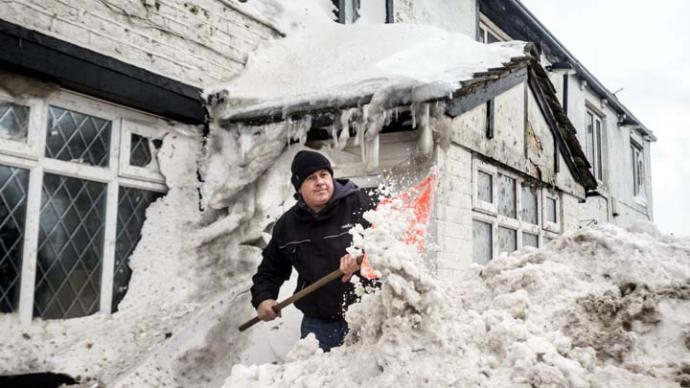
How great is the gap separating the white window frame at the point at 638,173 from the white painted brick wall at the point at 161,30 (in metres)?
15.5

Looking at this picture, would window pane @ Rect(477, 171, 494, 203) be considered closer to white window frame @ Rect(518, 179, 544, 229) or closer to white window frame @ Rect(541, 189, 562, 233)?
white window frame @ Rect(518, 179, 544, 229)

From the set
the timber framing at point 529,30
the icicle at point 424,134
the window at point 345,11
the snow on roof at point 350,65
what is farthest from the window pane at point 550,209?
the timber framing at point 529,30

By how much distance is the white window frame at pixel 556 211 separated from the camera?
874cm

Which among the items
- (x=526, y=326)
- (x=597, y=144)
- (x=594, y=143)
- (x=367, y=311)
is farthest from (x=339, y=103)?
(x=597, y=144)

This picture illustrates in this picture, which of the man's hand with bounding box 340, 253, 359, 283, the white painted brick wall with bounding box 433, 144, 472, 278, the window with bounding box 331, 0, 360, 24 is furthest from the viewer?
the window with bounding box 331, 0, 360, 24

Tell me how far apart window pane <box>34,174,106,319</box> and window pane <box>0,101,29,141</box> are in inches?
15.6

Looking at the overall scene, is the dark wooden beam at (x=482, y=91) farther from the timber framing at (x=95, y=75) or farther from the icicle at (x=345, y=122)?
the timber framing at (x=95, y=75)

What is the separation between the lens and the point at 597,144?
51.3 ft

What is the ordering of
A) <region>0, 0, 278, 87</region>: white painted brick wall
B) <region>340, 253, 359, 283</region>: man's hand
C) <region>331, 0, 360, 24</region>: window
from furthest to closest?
<region>331, 0, 360, 24</region>: window < <region>0, 0, 278, 87</region>: white painted brick wall < <region>340, 253, 359, 283</region>: man's hand

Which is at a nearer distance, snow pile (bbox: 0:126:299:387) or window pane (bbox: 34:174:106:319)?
snow pile (bbox: 0:126:299:387)

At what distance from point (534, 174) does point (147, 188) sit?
5726 mm

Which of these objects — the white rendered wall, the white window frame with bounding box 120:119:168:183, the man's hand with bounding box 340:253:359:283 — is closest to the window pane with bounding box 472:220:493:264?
the white window frame with bounding box 120:119:168:183

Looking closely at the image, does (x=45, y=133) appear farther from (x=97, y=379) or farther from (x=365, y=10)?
(x=365, y=10)

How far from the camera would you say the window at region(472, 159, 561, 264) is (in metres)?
6.89
